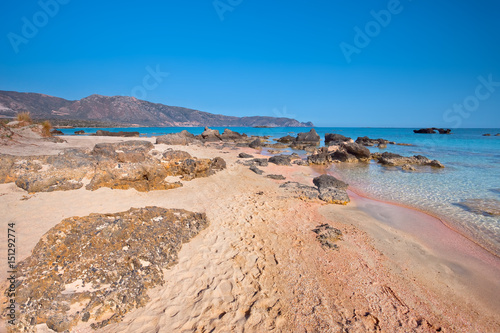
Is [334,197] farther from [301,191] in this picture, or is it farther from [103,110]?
→ [103,110]

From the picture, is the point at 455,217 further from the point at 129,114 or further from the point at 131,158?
the point at 129,114

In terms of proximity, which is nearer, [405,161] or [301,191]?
[301,191]

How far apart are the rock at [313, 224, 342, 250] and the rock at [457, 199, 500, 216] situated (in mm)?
5539

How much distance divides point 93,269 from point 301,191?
656cm

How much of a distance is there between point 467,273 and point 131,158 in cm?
918

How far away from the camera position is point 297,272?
3.71 metres

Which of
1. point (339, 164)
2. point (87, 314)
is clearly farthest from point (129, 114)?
point (87, 314)

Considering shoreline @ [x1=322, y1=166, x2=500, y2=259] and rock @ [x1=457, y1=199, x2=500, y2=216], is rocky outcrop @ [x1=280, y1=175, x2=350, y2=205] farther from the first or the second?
rock @ [x1=457, y1=199, x2=500, y2=216]

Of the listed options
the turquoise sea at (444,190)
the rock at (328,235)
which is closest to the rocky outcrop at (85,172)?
the rock at (328,235)

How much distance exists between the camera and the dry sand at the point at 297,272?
279cm

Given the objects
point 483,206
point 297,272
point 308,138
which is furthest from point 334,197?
point 308,138

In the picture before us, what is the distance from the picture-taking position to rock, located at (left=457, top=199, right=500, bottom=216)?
6991mm

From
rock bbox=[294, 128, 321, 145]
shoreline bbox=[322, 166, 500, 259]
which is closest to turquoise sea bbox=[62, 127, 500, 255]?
shoreline bbox=[322, 166, 500, 259]

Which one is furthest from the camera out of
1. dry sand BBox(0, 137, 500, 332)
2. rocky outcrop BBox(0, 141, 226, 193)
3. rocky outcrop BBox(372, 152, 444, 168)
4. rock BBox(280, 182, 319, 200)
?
rocky outcrop BBox(372, 152, 444, 168)
